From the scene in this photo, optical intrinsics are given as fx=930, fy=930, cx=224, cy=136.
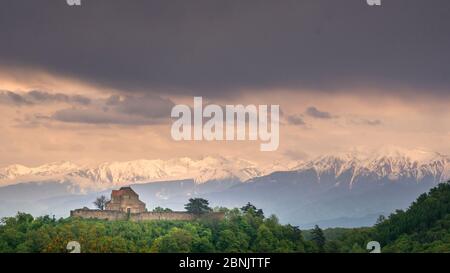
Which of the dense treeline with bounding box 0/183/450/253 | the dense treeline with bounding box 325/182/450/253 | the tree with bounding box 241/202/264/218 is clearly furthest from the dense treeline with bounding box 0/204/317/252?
the dense treeline with bounding box 325/182/450/253

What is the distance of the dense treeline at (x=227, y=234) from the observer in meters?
91.1

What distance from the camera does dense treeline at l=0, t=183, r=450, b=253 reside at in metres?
91.1

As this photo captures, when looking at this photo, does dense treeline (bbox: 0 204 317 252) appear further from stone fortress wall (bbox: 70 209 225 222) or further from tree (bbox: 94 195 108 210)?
tree (bbox: 94 195 108 210)

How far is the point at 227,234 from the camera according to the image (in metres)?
94.6

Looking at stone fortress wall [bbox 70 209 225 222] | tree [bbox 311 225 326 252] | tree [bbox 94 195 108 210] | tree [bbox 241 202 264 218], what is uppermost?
tree [bbox 94 195 108 210]

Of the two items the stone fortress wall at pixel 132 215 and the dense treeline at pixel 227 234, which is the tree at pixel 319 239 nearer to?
the dense treeline at pixel 227 234

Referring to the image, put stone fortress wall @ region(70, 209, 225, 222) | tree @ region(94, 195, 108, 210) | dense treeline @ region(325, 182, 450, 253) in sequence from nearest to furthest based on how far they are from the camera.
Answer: dense treeline @ region(325, 182, 450, 253) → stone fortress wall @ region(70, 209, 225, 222) → tree @ region(94, 195, 108, 210)

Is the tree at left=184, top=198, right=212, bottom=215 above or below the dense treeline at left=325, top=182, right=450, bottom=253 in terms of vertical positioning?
above

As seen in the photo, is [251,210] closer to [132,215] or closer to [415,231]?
[132,215]
